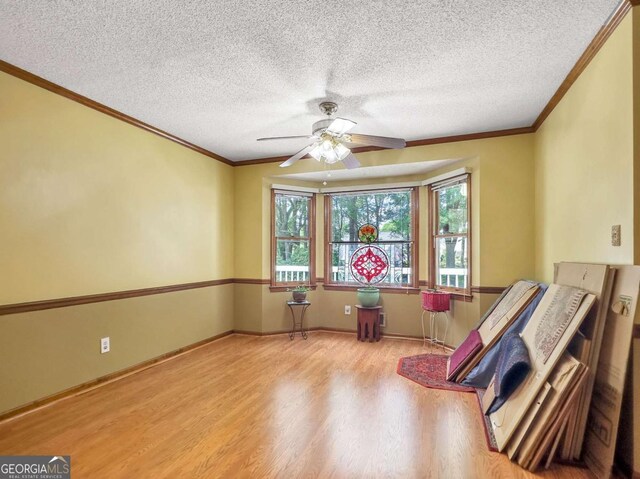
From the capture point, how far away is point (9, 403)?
2.61 m

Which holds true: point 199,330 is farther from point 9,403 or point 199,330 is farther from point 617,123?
point 617,123

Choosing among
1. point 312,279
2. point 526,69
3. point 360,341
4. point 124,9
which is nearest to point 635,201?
point 526,69

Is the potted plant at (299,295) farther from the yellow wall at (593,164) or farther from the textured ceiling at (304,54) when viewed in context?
the yellow wall at (593,164)

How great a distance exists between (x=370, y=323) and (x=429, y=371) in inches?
50.9

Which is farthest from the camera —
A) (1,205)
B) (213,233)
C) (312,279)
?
(312,279)

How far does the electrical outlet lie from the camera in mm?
2137

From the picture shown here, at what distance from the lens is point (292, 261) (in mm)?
5418

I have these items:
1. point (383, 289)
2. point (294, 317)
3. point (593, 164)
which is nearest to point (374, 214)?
point (383, 289)

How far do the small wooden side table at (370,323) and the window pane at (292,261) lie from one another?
111 centimetres

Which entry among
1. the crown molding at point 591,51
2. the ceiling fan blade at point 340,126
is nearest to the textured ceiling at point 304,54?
the crown molding at point 591,51

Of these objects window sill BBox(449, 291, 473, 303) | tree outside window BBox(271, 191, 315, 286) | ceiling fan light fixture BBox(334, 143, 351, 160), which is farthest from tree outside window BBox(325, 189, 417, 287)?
ceiling fan light fixture BBox(334, 143, 351, 160)

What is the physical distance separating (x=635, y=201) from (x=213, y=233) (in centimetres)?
433

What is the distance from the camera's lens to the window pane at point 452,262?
434 centimetres

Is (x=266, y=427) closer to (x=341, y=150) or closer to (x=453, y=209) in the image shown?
(x=341, y=150)
